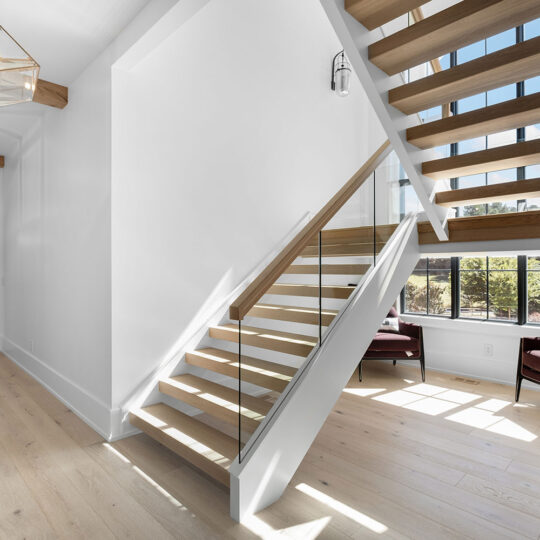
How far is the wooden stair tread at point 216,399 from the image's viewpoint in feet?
7.04

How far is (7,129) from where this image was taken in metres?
4.50

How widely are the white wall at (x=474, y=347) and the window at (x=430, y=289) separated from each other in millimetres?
246

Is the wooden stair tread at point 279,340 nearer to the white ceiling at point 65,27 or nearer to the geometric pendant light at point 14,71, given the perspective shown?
the geometric pendant light at point 14,71

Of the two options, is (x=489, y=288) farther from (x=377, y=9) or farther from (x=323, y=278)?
(x=377, y=9)

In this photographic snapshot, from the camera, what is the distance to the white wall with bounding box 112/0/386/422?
118 inches

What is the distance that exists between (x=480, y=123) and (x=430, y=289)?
12.0 ft

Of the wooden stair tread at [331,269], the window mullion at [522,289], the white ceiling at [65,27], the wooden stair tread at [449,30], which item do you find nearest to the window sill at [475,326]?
the window mullion at [522,289]

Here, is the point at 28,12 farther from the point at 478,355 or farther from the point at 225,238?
the point at 478,355

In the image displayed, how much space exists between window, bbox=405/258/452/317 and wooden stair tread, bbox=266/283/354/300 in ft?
10.6

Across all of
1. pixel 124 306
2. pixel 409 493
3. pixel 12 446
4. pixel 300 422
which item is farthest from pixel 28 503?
pixel 409 493

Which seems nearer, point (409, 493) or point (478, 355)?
point (409, 493)

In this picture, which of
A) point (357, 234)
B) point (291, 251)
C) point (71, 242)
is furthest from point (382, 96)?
point (71, 242)

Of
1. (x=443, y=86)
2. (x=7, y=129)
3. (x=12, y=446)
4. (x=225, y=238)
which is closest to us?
(x=443, y=86)

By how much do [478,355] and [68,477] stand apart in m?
4.48
